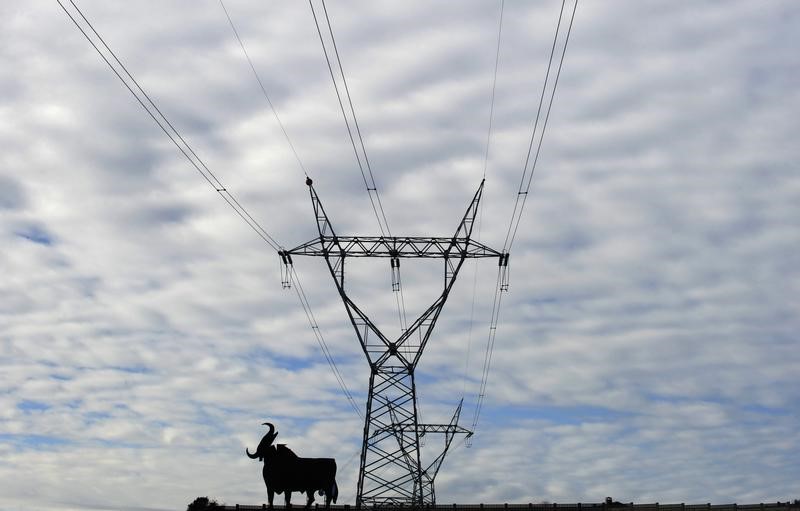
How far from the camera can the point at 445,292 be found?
6066cm

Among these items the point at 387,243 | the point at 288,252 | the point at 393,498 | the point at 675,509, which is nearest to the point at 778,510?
the point at 675,509

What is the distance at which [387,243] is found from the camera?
192 ft

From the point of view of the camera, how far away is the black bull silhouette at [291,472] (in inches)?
1961

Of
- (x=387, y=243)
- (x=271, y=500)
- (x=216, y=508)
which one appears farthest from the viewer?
(x=216, y=508)

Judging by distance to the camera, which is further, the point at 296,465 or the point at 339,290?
the point at 339,290

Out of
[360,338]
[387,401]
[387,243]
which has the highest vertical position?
[387,243]

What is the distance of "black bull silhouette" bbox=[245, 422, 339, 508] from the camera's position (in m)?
49.8

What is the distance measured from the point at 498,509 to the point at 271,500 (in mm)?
21349

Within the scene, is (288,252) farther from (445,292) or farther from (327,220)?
(445,292)

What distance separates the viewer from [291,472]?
5003 cm

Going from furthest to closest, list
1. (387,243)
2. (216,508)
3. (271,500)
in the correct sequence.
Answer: (216,508) → (387,243) → (271,500)

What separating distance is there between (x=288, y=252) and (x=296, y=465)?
14350 mm

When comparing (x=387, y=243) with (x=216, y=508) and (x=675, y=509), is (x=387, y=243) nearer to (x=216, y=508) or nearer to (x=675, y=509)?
(x=216, y=508)

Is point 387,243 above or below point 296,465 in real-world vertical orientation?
above
